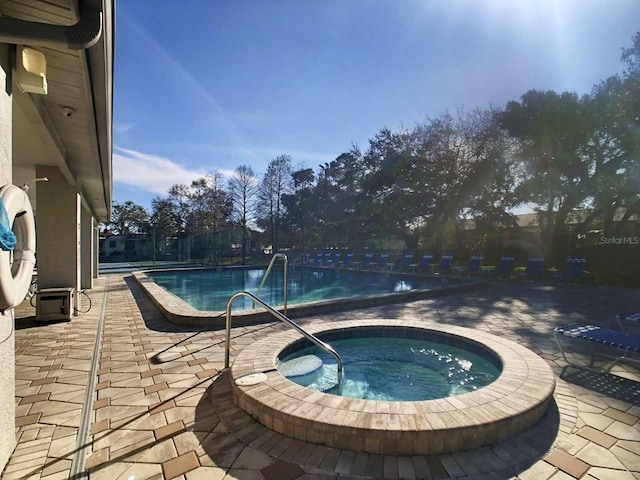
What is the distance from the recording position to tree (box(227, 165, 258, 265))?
80.2 feet

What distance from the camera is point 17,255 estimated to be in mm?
1936

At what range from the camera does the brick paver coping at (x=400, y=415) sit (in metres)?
1.92

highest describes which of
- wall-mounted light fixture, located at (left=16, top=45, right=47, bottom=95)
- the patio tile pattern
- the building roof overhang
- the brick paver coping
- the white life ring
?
the building roof overhang

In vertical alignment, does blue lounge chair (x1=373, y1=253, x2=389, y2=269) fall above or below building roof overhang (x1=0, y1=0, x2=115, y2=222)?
below

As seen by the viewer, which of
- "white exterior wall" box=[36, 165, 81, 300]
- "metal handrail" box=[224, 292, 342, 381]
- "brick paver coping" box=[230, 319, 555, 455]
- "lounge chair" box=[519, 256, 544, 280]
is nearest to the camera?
"brick paver coping" box=[230, 319, 555, 455]

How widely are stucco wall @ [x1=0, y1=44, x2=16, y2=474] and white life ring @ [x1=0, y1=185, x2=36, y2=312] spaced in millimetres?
124

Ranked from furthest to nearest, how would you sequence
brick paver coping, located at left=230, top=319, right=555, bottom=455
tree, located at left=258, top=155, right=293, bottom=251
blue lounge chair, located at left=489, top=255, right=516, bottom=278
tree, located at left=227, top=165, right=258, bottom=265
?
tree, located at left=258, top=155, right=293, bottom=251
tree, located at left=227, top=165, right=258, bottom=265
blue lounge chair, located at left=489, top=255, right=516, bottom=278
brick paver coping, located at left=230, top=319, right=555, bottom=455

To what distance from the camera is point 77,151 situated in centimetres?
476

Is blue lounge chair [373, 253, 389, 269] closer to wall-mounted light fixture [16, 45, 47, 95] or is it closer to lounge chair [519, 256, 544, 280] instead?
lounge chair [519, 256, 544, 280]

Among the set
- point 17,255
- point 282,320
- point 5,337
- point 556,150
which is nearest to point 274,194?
point 556,150

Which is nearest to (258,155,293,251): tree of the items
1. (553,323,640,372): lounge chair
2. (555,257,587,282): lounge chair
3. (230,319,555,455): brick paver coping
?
(555,257,587,282): lounge chair

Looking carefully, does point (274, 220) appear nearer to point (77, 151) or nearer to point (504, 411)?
point (77, 151)

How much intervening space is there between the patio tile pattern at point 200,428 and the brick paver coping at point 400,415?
56 mm

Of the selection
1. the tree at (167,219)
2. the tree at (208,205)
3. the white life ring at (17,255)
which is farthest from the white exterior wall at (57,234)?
the tree at (167,219)
